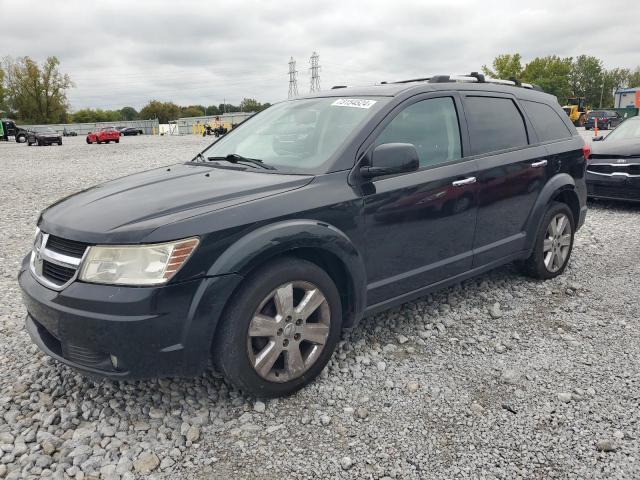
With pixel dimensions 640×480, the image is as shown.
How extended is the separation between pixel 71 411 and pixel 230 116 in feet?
217

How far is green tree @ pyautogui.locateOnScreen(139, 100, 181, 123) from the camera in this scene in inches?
4444

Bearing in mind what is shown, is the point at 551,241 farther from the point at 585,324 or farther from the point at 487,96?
the point at 487,96

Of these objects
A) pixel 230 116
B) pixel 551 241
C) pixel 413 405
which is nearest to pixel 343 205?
pixel 413 405

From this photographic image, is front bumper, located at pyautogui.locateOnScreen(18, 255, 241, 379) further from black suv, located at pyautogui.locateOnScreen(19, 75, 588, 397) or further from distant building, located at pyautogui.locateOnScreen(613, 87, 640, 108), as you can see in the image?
distant building, located at pyautogui.locateOnScreen(613, 87, 640, 108)

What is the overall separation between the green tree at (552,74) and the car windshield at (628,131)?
274 feet

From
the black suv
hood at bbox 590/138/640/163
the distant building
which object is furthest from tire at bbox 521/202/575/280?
the distant building

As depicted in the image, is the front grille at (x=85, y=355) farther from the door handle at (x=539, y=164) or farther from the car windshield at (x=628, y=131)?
the car windshield at (x=628, y=131)

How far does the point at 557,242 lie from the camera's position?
4.92 m

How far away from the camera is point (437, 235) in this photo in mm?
3686

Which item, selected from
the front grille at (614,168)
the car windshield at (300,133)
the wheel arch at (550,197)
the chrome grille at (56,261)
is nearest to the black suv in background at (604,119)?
the front grille at (614,168)

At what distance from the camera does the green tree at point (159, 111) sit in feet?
370

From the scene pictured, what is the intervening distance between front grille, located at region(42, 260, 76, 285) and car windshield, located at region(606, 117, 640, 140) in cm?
892

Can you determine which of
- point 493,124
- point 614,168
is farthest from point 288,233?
point 614,168

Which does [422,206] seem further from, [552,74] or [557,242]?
[552,74]
